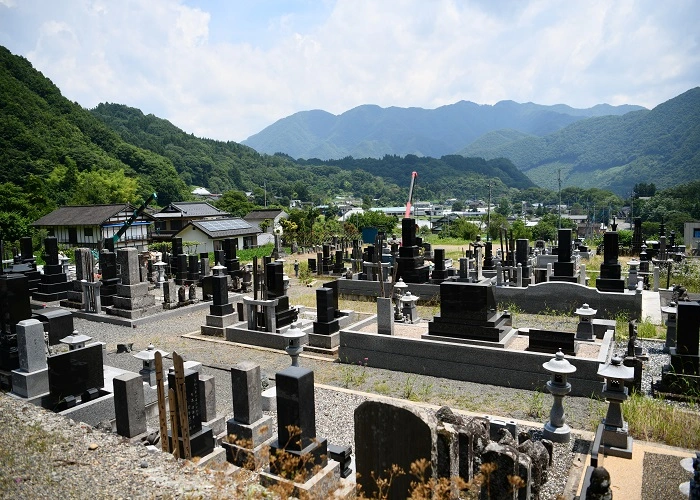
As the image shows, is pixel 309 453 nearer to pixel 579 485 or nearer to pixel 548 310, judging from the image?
pixel 579 485

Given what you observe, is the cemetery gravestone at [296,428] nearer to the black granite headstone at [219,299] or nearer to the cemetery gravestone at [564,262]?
the black granite headstone at [219,299]

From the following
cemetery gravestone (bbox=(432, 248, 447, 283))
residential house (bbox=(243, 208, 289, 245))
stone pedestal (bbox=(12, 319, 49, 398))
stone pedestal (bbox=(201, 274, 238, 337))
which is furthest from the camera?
residential house (bbox=(243, 208, 289, 245))

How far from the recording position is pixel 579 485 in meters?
5.84

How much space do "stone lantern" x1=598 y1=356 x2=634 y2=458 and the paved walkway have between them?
27.4 feet

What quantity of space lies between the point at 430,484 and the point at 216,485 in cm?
199

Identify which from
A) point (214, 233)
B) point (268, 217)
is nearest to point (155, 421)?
point (214, 233)

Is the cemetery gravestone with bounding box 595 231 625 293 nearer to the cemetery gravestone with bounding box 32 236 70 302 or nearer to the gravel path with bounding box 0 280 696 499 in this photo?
the gravel path with bounding box 0 280 696 499

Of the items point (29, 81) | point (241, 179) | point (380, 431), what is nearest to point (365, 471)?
point (380, 431)

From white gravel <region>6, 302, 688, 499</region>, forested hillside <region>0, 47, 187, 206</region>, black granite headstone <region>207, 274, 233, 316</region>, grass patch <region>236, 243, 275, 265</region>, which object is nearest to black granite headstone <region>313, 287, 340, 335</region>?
white gravel <region>6, 302, 688, 499</region>

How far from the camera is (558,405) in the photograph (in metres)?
7.18

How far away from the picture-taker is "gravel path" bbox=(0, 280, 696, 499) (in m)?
4.61

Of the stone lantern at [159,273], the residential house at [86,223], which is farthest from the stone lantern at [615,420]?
the residential house at [86,223]

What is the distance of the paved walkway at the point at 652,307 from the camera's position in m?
13.8

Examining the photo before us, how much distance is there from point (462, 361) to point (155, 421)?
19.4 feet
